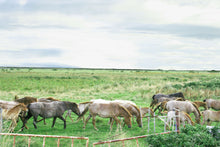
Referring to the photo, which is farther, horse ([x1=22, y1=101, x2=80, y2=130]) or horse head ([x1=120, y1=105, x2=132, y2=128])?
horse ([x1=22, y1=101, x2=80, y2=130])

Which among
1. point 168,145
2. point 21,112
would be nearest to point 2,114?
point 21,112

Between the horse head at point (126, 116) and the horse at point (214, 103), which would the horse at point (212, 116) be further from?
the horse at point (214, 103)

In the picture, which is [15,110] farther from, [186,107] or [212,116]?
[212,116]

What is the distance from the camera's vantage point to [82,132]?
11.1 metres

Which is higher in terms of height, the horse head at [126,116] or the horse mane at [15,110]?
the horse mane at [15,110]

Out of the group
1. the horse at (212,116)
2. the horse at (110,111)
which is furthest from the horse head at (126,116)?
the horse at (212,116)

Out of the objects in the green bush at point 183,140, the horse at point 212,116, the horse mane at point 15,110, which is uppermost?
the horse mane at point 15,110

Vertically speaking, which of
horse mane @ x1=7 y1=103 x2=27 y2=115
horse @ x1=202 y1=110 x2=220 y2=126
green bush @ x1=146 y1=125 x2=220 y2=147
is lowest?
horse @ x1=202 y1=110 x2=220 y2=126

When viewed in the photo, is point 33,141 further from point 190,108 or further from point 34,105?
point 190,108

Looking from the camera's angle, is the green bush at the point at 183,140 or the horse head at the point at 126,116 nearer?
the green bush at the point at 183,140

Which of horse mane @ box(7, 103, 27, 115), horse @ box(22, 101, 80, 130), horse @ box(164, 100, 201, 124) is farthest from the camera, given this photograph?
horse @ box(164, 100, 201, 124)

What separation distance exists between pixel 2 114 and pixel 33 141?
2.65 metres

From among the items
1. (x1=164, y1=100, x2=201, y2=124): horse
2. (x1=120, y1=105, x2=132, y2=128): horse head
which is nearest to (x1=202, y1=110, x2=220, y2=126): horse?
(x1=164, y1=100, x2=201, y2=124): horse

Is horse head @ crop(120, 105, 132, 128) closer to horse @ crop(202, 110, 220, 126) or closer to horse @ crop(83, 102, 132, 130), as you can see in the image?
horse @ crop(83, 102, 132, 130)
